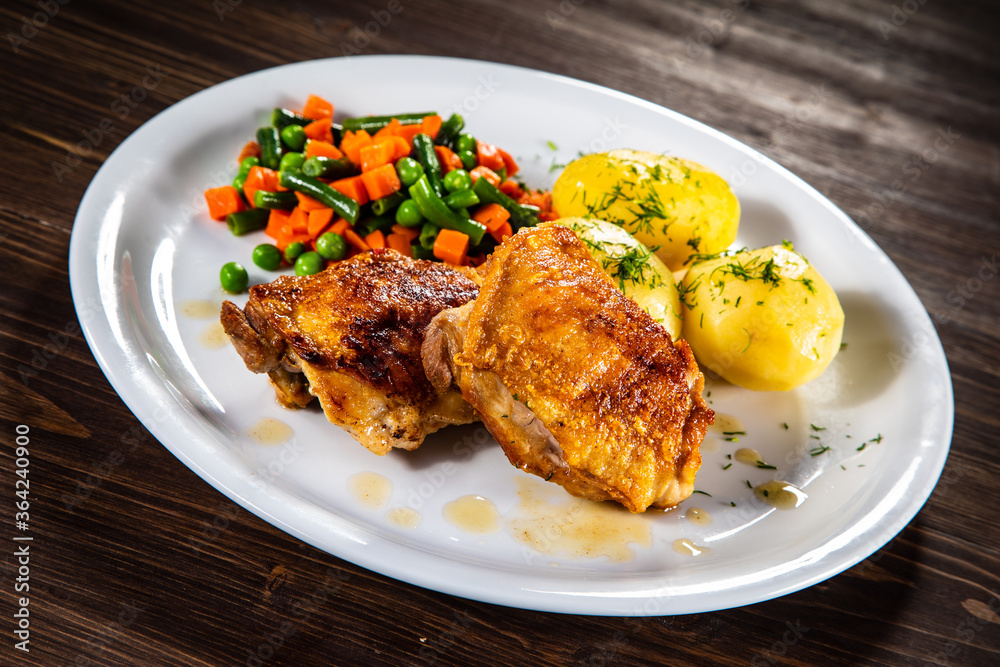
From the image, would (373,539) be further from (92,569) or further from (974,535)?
(974,535)

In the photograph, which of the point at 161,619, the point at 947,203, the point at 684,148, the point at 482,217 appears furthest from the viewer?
the point at 947,203

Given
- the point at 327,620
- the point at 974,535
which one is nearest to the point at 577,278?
the point at 327,620

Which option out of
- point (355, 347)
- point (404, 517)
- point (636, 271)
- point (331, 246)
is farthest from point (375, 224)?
point (404, 517)

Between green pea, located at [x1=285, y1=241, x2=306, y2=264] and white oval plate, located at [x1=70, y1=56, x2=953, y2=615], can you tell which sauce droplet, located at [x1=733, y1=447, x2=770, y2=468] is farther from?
green pea, located at [x1=285, y1=241, x2=306, y2=264]

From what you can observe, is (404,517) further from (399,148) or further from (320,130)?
(320,130)

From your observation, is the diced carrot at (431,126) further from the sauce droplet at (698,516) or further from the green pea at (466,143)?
the sauce droplet at (698,516)

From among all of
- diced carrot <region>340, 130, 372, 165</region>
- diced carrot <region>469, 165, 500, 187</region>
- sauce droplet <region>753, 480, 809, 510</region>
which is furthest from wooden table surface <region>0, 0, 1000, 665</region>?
diced carrot <region>469, 165, 500, 187</region>

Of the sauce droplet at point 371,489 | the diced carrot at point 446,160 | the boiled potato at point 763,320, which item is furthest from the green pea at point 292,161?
the boiled potato at point 763,320
